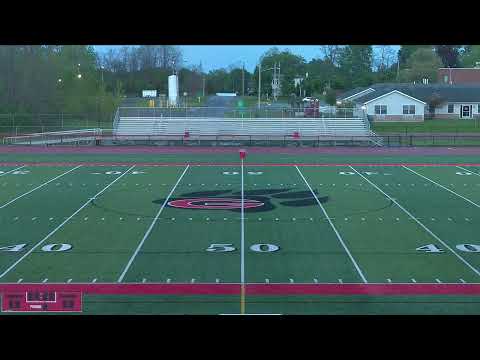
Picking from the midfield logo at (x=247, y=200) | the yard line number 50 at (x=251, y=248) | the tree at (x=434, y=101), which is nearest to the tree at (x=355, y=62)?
the tree at (x=434, y=101)

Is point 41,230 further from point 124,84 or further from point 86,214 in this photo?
point 124,84

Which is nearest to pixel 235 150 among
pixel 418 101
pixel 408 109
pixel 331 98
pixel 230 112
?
pixel 230 112

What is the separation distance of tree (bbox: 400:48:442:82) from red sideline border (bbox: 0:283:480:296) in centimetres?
6414

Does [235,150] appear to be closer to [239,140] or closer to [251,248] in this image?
[239,140]

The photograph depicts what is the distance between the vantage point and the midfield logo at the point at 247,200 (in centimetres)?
1883

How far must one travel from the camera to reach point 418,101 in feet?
179

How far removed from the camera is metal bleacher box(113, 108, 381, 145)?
4136cm

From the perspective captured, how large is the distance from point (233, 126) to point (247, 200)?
906 inches

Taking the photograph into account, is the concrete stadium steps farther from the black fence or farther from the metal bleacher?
the black fence

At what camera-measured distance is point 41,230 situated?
15969 millimetres

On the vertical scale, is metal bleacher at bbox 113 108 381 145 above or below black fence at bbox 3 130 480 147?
above

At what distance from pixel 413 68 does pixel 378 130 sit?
2831 centimetres

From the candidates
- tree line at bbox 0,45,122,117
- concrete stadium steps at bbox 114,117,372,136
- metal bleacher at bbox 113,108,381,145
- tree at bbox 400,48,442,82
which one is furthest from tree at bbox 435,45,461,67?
tree line at bbox 0,45,122,117

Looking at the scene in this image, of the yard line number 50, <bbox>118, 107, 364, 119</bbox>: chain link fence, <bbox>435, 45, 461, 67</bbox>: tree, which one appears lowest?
the yard line number 50
